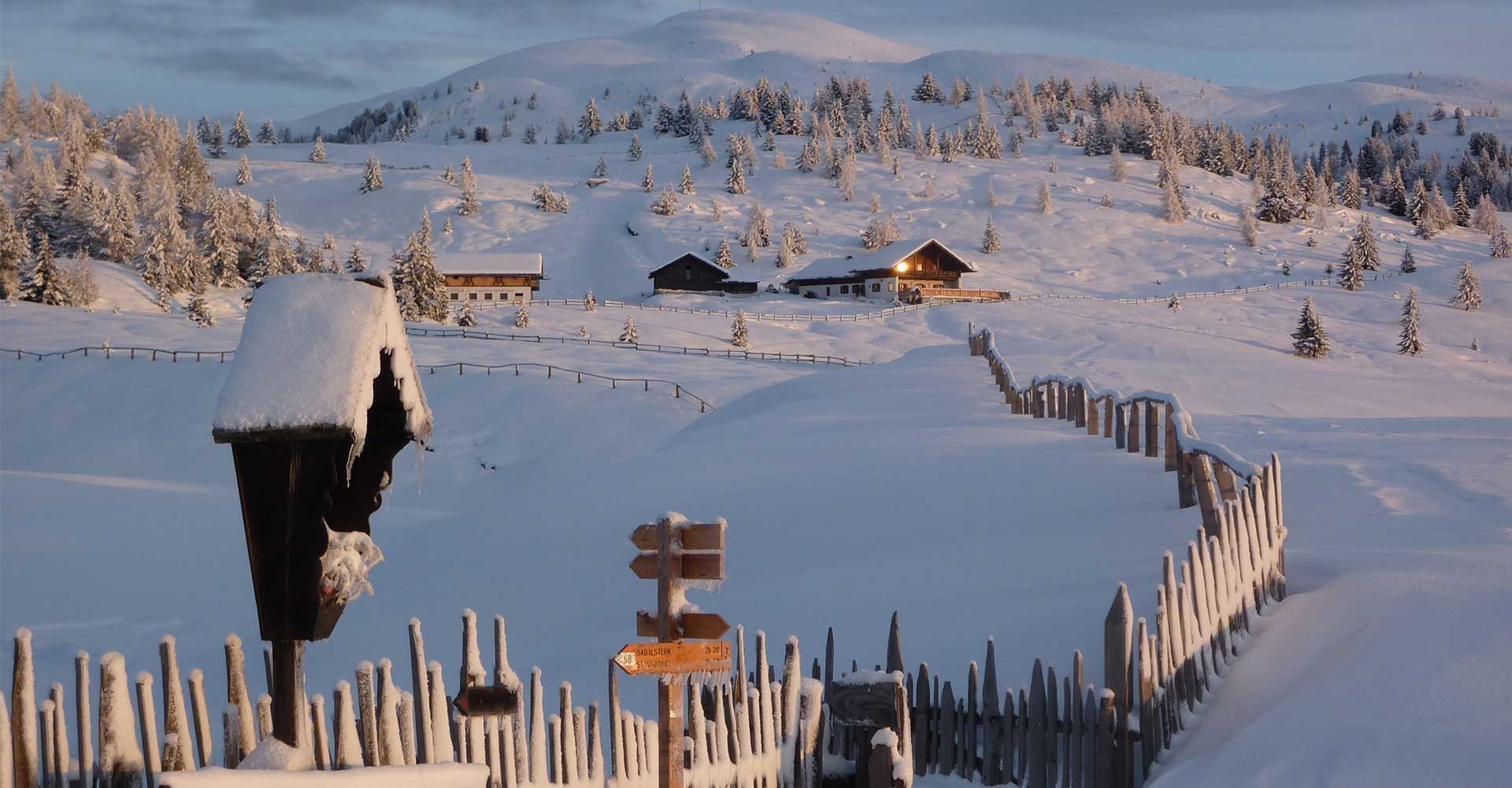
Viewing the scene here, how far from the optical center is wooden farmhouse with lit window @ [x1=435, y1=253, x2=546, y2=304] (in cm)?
8569

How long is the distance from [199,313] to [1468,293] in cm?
7081

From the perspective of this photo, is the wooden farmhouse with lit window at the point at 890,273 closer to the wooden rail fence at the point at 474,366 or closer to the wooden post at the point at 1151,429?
the wooden rail fence at the point at 474,366

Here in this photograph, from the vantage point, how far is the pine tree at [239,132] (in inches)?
6280

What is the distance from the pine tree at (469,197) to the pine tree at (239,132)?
5736cm

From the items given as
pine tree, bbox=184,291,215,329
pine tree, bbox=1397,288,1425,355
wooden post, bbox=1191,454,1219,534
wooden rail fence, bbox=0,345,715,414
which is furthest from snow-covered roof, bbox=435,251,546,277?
wooden post, bbox=1191,454,1219,534

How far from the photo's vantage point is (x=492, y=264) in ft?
285

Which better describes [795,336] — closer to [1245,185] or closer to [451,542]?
[451,542]

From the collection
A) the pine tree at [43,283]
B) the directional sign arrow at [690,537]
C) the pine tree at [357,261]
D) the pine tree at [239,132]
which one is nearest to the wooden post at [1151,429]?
the directional sign arrow at [690,537]

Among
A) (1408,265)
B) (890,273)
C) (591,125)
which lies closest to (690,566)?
(890,273)

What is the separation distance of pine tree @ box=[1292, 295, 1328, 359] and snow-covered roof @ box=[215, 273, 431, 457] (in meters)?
57.9

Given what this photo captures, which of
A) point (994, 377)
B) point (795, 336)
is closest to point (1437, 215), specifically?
point (795, 336)

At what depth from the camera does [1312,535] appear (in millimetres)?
10922

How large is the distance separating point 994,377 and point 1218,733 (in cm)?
2085

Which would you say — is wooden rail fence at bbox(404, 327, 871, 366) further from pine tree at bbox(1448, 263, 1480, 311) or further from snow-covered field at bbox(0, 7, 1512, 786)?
pine tree at bbox(1448, 263, 1480, 311)
